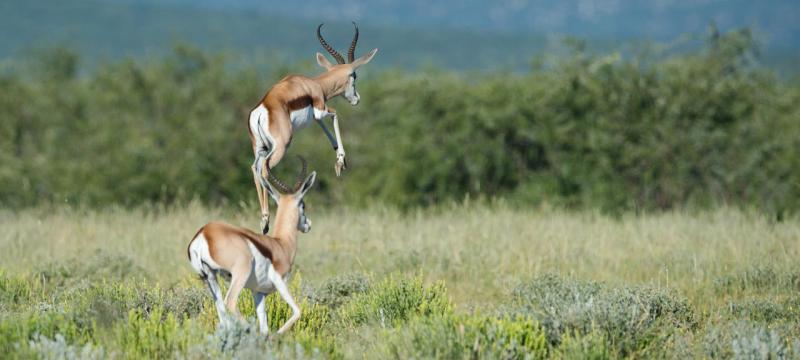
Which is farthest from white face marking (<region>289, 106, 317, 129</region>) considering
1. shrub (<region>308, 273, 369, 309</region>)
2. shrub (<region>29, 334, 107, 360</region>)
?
shrub (<region>308, 273, 369, 309</region>)

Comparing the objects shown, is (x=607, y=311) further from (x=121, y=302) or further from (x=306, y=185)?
(x=121, y=302)

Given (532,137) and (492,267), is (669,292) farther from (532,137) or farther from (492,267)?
(532,137)

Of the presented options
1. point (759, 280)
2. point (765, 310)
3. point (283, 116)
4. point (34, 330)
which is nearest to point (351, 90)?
point (283, 116)

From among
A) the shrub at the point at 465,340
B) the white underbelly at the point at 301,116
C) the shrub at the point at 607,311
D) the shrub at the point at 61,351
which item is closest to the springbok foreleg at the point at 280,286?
the shrub at the point at 465,340

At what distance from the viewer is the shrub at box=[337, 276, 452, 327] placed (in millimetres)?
8461

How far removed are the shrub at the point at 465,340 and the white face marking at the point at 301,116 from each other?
1.61 m

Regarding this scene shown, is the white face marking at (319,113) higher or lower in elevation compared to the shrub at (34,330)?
higher

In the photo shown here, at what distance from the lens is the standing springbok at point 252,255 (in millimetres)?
6273

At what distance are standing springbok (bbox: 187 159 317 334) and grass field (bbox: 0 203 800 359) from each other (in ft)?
1.00

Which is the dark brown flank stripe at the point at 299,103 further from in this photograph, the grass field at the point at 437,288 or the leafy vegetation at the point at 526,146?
the leafy vegetation at the point at 526,146

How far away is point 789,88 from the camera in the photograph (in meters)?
26.5

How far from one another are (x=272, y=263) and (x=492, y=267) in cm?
560

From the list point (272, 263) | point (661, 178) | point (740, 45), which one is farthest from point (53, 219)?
point (740, 45)

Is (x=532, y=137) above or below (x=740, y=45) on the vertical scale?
below
